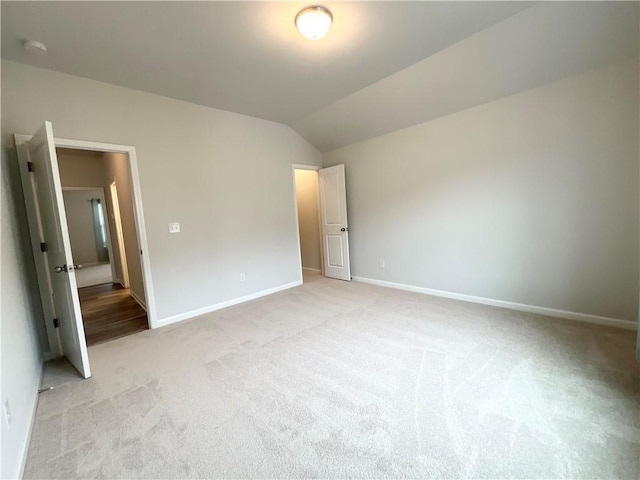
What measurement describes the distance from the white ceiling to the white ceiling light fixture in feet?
0.15

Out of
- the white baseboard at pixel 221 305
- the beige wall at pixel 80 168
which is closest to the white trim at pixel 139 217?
the white baseboard at pixel 221 305

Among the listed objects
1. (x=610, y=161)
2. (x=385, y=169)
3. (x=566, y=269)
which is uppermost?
(x=385, y=169)

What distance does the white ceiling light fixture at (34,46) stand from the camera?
2137mm

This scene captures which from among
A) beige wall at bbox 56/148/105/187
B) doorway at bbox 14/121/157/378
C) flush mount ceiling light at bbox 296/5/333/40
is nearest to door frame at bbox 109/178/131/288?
beige wall at bbox 56/148/105/187

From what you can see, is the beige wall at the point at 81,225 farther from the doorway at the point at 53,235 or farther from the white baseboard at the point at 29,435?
the white baseboard at the point at 29,435

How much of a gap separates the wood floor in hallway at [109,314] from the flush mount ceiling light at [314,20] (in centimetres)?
353

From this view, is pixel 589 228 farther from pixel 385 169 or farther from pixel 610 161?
pixel 385 169

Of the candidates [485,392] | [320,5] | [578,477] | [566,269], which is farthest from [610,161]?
[320,5]

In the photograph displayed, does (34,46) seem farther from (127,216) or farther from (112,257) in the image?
(112,257)

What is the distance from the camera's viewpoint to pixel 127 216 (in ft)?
13.8

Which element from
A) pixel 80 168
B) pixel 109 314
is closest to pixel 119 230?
pixel 80 168

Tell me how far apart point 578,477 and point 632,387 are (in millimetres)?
1019

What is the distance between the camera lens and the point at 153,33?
7.04 feet

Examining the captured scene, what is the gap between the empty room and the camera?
155cm
